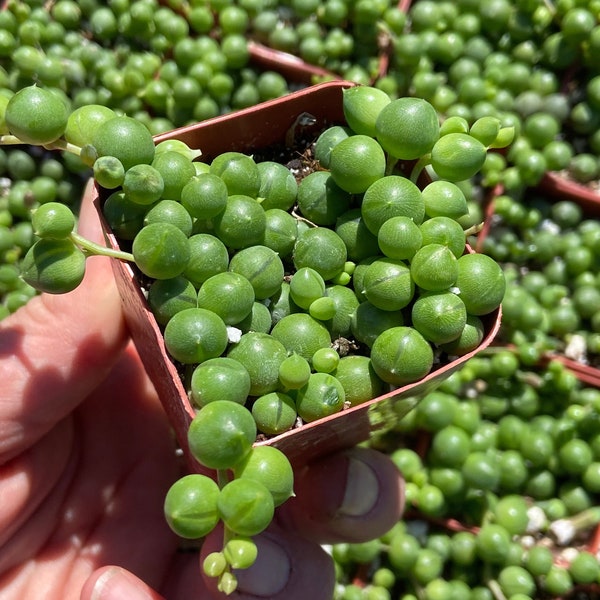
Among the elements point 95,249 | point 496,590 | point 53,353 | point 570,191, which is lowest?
point 496,590

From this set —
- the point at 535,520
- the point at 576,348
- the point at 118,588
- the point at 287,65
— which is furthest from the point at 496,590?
the point at 287,65

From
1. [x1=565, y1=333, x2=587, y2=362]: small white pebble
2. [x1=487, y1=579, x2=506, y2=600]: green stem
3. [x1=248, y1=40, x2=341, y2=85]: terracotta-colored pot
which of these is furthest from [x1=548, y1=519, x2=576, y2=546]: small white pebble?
[x1=248, y1=40, x2=341, y2=85]: terracotta-colored pot

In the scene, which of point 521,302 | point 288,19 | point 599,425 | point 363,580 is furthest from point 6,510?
point 288,19

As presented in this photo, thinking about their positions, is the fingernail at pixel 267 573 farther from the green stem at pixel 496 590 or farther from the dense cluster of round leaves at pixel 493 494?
the green stem at pixel 496 590

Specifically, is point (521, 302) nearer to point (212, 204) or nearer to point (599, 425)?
point (599, 425)

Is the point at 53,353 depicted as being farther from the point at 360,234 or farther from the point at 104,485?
the point at 360,234

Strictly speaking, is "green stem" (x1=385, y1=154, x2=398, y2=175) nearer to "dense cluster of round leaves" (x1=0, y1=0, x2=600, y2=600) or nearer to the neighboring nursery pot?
"dense cluster of round leaves" (x1=0, y1=0, x2=600, y2=600)

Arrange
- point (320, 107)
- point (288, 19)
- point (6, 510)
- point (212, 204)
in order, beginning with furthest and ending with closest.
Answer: point (288, 19) → point (6, 510) → point (320, 107) → point (212, 204)

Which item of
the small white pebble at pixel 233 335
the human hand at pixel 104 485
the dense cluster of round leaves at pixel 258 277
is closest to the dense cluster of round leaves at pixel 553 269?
the human hand at pixel 104 485
